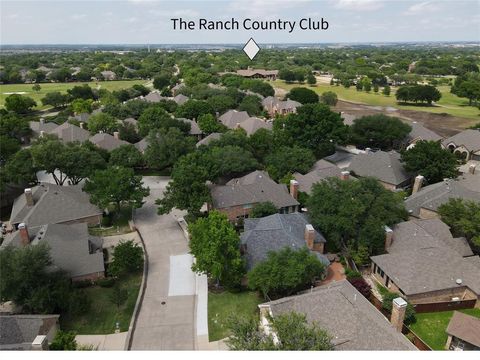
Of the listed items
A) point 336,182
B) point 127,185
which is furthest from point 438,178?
point 127,185

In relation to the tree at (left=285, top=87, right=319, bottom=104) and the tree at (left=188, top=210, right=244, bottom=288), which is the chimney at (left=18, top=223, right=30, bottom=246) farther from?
the tree at (left=285, top=87, right=319, bottom=104)

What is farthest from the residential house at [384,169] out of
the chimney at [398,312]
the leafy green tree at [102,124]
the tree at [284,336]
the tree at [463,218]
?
the leafy green tree at [102,124]

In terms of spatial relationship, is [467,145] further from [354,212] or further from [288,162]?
[354,212]

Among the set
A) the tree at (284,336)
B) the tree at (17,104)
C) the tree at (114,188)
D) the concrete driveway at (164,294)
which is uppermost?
the tree at (17,104)

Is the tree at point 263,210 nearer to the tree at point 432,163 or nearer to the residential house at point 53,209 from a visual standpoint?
the residential house at point 53,209

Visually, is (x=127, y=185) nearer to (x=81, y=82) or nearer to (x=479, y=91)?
(x=479, y=91)

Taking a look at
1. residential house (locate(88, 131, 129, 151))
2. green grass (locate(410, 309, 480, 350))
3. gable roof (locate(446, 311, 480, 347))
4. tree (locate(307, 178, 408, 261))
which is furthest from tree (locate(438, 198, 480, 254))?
residential house (locate(88, 131, 129, 151))
